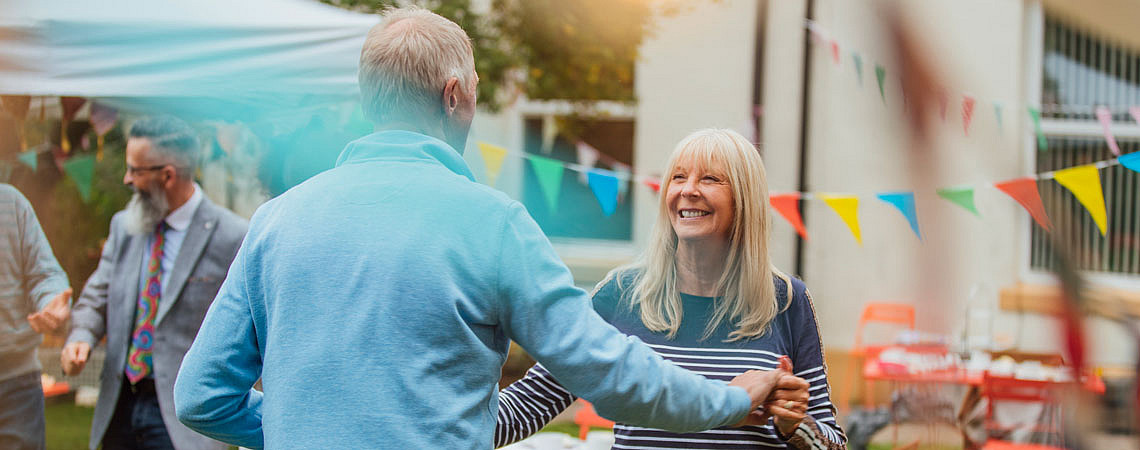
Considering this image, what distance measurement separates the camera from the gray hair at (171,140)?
3.38 metres

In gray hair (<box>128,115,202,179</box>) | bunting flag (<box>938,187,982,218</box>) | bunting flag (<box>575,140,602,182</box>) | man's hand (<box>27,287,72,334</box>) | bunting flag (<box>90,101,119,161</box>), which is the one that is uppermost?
bunting flag (<box>575,140,602,182</box>)

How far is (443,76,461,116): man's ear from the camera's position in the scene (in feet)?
4.41

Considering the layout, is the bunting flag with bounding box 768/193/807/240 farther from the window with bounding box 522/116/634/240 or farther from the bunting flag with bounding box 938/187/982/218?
the bunting flag with bounding box 938/187/982/218

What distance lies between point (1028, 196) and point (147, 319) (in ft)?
10.4

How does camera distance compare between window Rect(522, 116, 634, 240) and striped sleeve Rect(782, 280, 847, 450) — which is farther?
window Rect(522, 116, 634, 240)

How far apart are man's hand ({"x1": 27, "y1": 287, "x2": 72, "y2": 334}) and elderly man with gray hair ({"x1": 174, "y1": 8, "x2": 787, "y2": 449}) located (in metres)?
2.15

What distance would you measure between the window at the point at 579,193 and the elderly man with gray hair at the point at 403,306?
18.7 ft

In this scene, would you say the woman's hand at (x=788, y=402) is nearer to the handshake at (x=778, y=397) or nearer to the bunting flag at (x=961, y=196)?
the handshake at (x=778, y=397)

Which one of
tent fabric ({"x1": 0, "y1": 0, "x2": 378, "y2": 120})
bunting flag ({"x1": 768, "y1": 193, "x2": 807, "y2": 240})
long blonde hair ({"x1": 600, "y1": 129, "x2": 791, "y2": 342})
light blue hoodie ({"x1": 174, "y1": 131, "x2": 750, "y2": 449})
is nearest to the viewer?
light blue hoodie ({"x1": 174, "y1": 131, "x2": 750, "y2": 449})

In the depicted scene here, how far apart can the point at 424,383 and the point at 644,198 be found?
6.12 meters

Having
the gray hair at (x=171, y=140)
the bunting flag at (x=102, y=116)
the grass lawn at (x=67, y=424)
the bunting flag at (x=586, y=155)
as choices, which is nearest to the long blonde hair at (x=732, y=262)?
the gray hair at (x=171, y=140)

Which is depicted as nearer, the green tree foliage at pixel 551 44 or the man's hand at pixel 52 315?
the man's hand at pixel 52 315

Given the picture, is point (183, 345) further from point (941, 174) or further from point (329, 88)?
point (941, 174)

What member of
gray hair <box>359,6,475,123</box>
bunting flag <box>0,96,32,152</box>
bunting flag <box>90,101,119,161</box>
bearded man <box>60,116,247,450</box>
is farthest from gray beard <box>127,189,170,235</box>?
gray hair <box>359,6,475,123</box>
